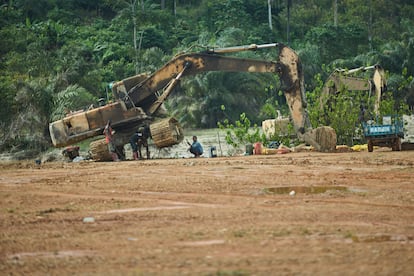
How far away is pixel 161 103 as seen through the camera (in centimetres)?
3064

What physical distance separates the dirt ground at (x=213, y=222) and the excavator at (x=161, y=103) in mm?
6765

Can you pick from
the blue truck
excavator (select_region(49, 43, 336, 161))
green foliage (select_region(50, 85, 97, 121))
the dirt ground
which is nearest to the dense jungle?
green foliage (select_region(50, 85, 97, 121))

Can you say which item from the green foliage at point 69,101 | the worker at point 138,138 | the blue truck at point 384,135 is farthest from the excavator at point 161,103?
the green foliage at point 69,101

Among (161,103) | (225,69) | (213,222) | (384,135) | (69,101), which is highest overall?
(225,69)

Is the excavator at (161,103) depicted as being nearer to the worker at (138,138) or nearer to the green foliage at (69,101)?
the worker at (138,138)

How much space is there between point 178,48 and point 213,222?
47994mm

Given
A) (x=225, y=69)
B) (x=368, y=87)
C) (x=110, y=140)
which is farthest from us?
(x=368, y=87)

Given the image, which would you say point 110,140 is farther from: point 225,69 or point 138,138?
point 225,69

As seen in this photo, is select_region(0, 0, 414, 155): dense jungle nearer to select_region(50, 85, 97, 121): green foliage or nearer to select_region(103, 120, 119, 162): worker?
select_region(50, 85, 97, 121): green foliage

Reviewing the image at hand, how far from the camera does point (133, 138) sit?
29953 millimetres

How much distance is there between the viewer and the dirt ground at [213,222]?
33.4 ft

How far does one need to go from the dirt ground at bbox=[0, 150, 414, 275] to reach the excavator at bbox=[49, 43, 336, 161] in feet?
22.2

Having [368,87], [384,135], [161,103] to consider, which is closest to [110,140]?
[161,103]

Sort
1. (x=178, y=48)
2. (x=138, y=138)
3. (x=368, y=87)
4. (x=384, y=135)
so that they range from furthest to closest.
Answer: (x=178, y=48)
(x=368, y=87)
(x=138, y=138)
(x=384, y=135)
